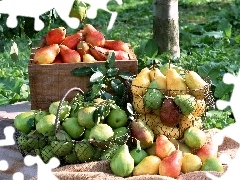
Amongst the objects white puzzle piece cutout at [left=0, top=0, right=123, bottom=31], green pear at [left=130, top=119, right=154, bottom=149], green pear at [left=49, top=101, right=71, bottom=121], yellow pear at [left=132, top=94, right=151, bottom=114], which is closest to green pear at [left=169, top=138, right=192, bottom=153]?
green pear at [left=130, top=119, right=154, bottom=149]

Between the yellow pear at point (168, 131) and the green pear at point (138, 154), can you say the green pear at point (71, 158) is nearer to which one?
the green pear at point (138, 154)

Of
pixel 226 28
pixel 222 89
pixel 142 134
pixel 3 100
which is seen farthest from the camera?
pixel 226 28

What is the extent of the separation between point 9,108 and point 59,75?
2.20 feet

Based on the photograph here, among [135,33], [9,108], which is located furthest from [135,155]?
[135,33]

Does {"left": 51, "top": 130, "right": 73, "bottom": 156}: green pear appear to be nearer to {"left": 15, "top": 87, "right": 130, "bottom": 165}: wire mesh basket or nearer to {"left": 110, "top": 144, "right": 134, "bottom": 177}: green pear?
{"left": 15, "top": 87, "right": 130, "bottom": 165}: wire mesh basket

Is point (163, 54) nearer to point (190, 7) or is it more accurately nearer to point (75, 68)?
point (75, 68)

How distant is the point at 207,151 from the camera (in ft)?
9.68

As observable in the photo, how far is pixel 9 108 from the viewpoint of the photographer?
4.08 metres

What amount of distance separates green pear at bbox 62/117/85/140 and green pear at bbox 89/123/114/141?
0.26 ft

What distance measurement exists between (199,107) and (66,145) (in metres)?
0.73

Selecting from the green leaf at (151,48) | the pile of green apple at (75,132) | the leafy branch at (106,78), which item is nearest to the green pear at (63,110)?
the pile of green apple at (75,132)

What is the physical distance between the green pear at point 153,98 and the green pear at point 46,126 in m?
0.48

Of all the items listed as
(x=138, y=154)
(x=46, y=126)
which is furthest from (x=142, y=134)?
(x=46, y=126)

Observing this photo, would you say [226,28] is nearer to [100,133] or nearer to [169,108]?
[169,108]
